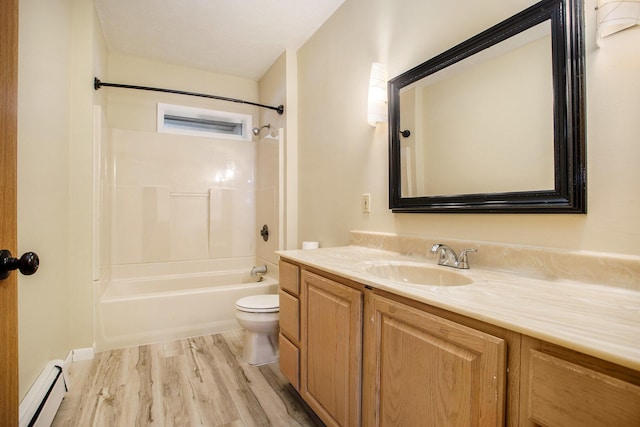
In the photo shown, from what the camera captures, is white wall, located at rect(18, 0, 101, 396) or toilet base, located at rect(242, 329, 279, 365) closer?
white wall, located at rect(18, 0, 101, 396)

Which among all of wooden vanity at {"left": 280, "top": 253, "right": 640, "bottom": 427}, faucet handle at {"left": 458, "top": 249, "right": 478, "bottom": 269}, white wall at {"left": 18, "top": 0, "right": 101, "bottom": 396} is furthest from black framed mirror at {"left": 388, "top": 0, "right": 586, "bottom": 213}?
white wall at {"left": 18, "top": 0, "right": 101, "bottom": 396}

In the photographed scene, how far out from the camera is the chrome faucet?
129cm

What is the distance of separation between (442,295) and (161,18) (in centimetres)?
281

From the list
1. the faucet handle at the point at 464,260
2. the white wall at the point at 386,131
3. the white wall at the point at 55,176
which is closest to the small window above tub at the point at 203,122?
the white wall at the point at 55,176

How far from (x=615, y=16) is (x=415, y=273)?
107 cm

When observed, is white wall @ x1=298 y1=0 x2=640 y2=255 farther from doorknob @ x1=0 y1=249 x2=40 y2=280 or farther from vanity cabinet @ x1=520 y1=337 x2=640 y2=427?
doorknob @ x1=0 y1=249 x2=40 y2=280

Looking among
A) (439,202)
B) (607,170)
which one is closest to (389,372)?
(439,202)

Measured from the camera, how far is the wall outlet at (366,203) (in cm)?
197

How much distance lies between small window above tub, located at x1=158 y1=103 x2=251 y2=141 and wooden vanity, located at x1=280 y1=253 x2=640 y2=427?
2439 mm

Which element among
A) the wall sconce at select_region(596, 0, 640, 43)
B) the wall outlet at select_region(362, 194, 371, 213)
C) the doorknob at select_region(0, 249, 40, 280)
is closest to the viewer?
the doorknob at select_region(0, 249, 40, 280)

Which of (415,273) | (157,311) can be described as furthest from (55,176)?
(415,273)

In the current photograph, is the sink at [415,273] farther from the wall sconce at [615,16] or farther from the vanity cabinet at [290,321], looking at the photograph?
the wall sconce at [615,16]

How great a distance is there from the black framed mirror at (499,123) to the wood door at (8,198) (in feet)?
4.88

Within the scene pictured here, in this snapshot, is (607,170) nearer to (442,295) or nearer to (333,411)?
(442,295)
